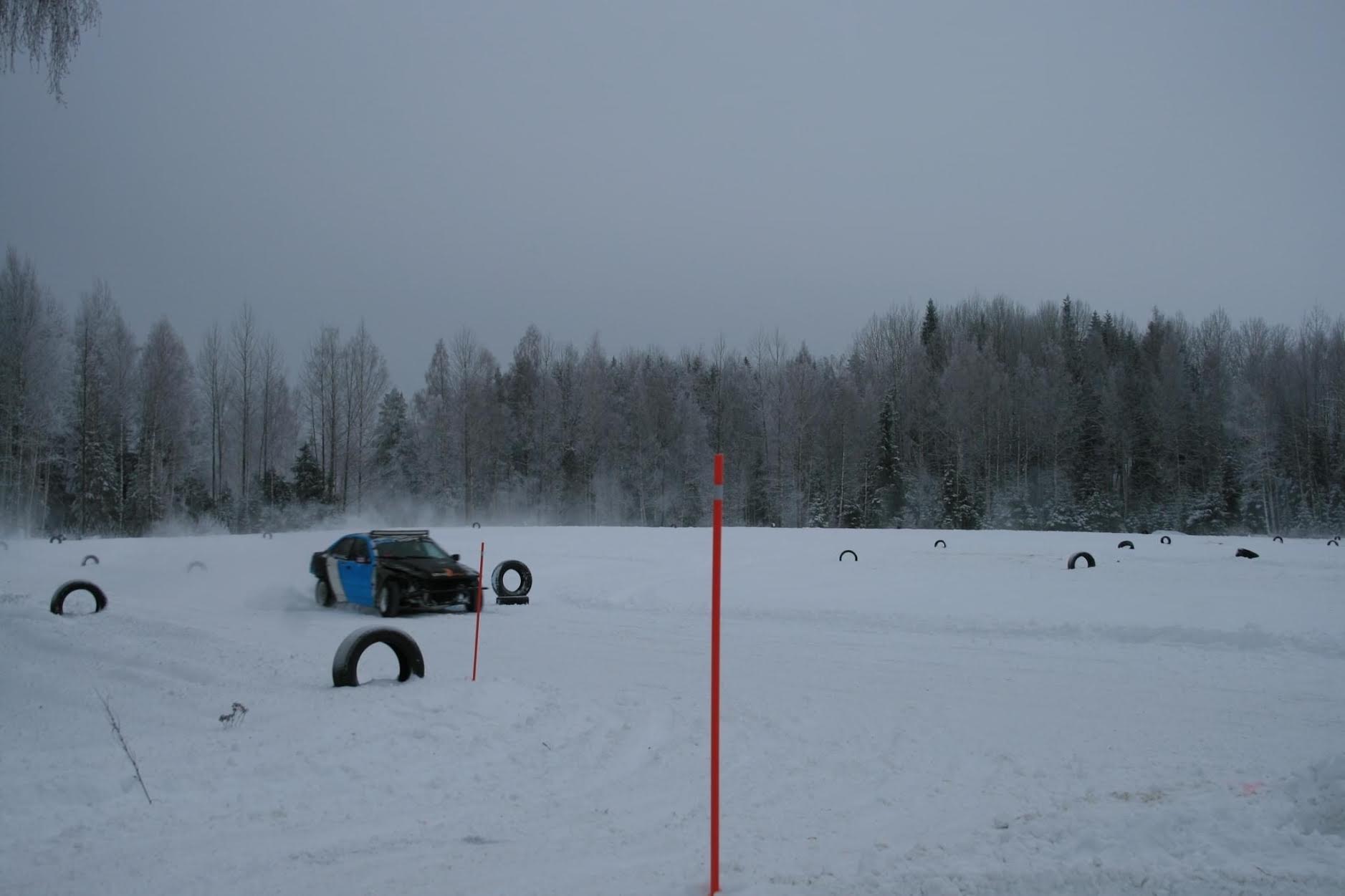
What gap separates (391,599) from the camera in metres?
15.7

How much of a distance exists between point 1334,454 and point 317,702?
69.2m

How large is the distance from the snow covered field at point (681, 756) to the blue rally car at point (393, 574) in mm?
866

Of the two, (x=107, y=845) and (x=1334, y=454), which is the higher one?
(x=1334, y=454)

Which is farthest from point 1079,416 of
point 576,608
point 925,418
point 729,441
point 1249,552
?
point 576,608

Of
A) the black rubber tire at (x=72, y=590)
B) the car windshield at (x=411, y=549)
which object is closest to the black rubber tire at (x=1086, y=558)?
the car windshield at (x=411, y=549)

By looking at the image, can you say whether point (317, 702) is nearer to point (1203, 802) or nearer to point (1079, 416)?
point (1203, 802)

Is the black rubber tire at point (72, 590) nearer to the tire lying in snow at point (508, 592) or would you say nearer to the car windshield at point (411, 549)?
the car windshield at point (411, 549)

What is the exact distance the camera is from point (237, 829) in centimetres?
522

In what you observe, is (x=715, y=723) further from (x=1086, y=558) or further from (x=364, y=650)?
(x=1086, y=558)

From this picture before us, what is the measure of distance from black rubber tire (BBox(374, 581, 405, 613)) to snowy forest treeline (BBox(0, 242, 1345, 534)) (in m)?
42.9

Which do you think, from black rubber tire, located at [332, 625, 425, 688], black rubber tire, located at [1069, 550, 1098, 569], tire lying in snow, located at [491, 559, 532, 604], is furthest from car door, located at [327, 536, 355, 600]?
black rubber tire, located at [1069, 550, 1098, 569]

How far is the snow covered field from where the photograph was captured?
4.59 metres

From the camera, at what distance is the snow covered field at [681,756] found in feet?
15.1

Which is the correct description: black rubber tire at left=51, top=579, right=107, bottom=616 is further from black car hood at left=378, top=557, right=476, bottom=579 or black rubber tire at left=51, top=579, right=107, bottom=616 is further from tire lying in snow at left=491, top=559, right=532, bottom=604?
tire lying in snow at left=491, top=559, right=532, bottom=604
